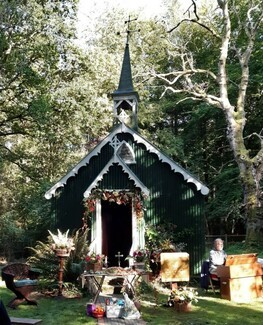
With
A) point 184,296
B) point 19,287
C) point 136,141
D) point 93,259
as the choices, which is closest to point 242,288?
point 184,296

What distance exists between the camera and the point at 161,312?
802cm

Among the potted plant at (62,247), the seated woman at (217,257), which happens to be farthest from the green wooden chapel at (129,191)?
the seated woman at (217,257)

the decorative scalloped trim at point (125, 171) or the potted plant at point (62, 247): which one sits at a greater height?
the decorative scalloped trim at point (125, 171)

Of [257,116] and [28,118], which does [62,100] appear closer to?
[28,118]

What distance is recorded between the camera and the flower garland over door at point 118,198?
11969 millimetres

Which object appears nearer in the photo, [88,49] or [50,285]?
[50,285]

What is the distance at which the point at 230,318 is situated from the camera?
7.38m

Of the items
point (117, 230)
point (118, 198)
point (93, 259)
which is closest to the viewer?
point (93, 259)

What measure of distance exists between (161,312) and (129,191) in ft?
15.5

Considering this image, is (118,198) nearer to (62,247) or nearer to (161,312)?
(62,247)

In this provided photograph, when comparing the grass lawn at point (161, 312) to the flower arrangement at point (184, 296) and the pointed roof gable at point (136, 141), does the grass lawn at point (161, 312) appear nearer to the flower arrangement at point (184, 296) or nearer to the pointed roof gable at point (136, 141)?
the flower arrangement at point (184, 296)

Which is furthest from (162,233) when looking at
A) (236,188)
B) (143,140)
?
(236,188)

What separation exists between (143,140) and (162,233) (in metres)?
3.27

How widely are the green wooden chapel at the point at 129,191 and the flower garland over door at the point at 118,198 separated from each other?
5cm
